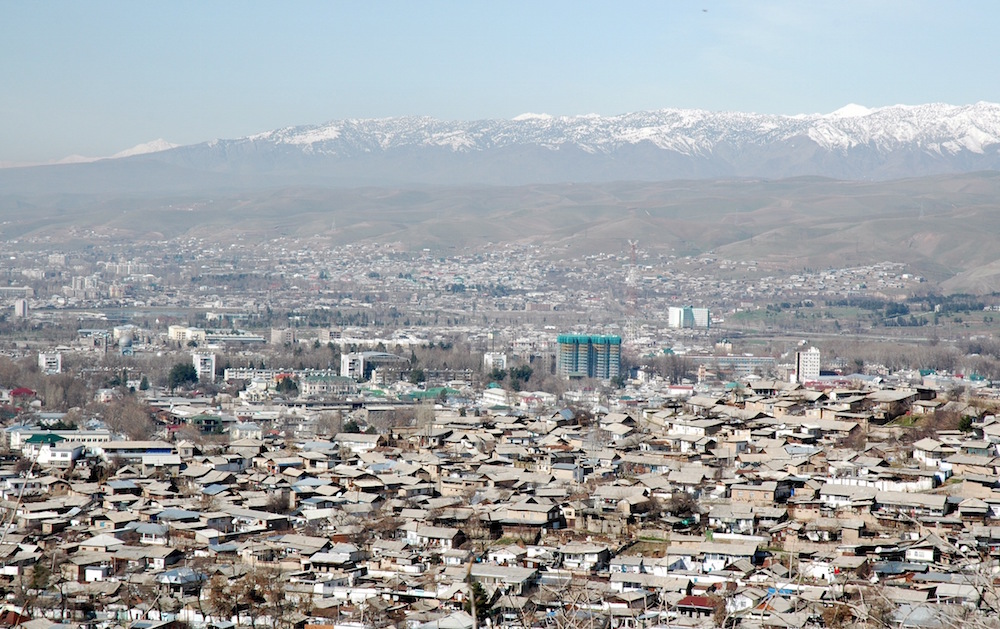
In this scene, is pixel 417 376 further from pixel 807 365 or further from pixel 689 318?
pixel 689 318

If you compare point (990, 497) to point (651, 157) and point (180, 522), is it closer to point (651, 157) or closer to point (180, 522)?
point (180, 522)

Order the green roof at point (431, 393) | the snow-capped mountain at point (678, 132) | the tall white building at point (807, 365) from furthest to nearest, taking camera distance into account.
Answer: the snow-capped mountain at point (678, 132), the tall white building at point (807, 365), the green roof at point (431, 393)

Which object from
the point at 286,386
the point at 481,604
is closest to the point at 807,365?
the point at 286,386

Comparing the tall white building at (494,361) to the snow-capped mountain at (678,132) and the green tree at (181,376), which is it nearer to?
the green tree at (181,376)

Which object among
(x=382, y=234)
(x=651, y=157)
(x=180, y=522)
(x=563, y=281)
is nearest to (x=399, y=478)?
(x=180, y=522)

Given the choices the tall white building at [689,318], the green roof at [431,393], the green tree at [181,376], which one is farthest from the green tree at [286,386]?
the tall white building at [689,318]

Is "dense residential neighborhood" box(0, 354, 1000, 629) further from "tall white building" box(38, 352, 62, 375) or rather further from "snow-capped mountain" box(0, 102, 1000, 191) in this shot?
"snow-capped mountain" box(0, 102, 1000, 191)

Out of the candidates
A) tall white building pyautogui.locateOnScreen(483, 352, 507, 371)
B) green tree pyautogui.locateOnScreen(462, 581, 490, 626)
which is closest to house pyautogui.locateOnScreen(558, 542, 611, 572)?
green tree pyautogui.locateOnScreen(462, 581, 490, 626)
